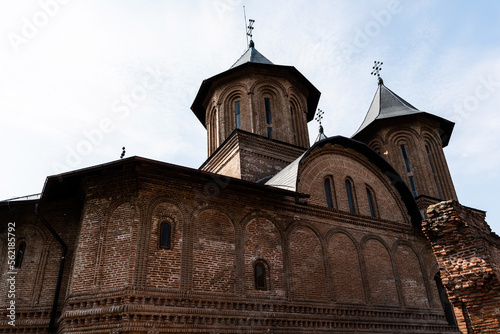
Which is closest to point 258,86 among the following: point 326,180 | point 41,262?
point 326,180

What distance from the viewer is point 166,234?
7324 millimetres

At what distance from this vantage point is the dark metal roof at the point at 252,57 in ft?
46.6

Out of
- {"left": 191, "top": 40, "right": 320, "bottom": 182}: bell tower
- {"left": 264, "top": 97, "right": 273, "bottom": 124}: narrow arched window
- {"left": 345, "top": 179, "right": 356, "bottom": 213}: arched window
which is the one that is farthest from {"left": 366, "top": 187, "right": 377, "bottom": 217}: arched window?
{"left": 264, "top": 97, "right": 273, "bottom": 124}: narrow arched window

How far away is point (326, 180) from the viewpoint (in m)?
10.4

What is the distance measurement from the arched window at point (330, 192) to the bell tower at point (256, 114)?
1855 mm

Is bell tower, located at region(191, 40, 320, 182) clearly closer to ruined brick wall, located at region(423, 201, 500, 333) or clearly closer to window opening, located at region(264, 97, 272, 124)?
window opening, located at region(264, 97, 272, 124)

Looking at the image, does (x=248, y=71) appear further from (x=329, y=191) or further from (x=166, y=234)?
(x=166, y=234)

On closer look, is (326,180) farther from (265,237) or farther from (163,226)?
(163,226)

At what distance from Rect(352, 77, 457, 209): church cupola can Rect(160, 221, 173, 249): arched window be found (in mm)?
10819

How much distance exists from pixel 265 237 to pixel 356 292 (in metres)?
2.69

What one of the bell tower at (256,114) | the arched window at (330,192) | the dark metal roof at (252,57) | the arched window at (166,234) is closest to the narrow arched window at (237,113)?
the bell tower at (256,114)

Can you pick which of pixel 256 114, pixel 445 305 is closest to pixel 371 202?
pixel 445 305

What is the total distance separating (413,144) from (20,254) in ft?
46.0

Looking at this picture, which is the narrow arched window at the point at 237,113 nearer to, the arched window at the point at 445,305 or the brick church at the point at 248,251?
the brick church at the point at 248,251
